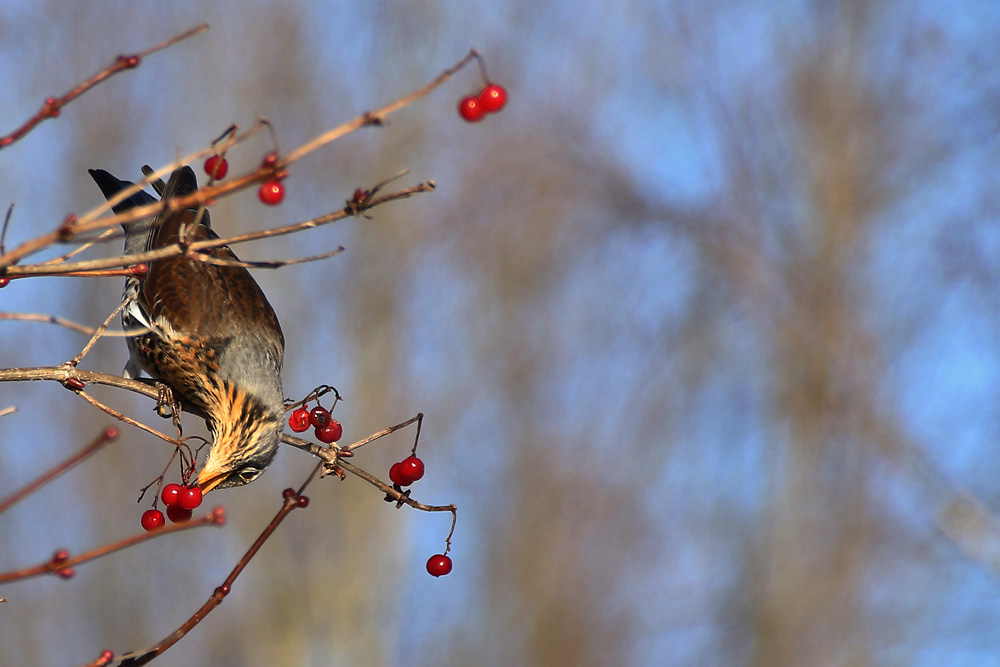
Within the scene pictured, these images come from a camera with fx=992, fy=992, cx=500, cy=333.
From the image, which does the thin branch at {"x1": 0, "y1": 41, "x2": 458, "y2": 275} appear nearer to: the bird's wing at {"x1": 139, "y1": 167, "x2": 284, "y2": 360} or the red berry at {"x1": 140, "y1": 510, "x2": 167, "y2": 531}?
the red berry at {"x1": 140, "y1": 510, "x2": 167, "y2": 531}

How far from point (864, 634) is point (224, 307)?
373 inches

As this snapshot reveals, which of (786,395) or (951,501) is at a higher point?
(786,395)

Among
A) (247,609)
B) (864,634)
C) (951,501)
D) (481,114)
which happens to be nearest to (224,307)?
(481,114)

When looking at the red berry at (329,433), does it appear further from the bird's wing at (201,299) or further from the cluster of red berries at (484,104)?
the cluster of red berries at (484,104)

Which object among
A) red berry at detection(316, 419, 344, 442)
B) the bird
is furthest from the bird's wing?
red berry at detection(316, 419, 344, 442)

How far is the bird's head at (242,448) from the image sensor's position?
10.4ft

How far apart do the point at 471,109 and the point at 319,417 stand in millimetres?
1301

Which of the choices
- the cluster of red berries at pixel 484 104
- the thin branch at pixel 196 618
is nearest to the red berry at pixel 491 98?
the cluster of red berries at pixel 484 104

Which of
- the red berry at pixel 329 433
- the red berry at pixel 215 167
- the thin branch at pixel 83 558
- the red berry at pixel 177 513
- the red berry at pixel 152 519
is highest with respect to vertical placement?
the red berry at pixel 329 433

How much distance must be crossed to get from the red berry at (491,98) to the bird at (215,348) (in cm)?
135

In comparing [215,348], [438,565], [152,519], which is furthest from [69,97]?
[215,348]

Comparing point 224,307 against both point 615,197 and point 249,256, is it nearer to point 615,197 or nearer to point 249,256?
point 249,256

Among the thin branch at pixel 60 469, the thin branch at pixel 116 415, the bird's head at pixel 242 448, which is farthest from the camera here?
the bird's head at pixel 242 448

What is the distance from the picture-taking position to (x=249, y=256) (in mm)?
10602
